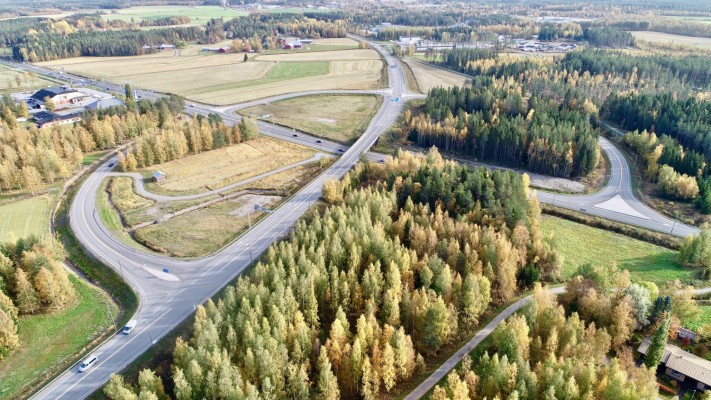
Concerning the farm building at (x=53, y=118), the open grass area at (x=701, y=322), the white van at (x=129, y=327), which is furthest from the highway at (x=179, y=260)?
the farm building at (x=53, y=118)

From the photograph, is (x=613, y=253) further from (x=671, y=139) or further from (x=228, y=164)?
(x=228, y=164)

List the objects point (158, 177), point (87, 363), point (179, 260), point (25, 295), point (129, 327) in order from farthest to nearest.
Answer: point (158, 177), point (179, 260), point (25, 295), point (129, 327), point (87, 363)

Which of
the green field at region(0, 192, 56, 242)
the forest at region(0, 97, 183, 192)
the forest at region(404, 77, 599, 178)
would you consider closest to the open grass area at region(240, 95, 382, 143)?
the forest at region(404, 77, 599, 178)

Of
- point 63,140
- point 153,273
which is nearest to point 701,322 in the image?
point 153,273

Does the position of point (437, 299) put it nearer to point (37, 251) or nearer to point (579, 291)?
point (579, 291)

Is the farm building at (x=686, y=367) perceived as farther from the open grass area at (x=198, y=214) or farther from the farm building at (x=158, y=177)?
the farm building at (x=158, y=177)

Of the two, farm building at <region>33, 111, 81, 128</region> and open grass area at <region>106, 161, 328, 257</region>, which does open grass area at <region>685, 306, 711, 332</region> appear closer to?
open grass area at <region>106, 161, 328, 257</region>
